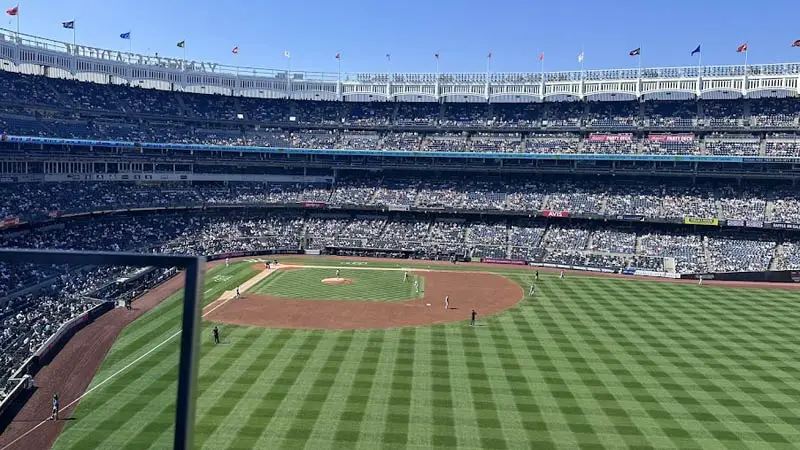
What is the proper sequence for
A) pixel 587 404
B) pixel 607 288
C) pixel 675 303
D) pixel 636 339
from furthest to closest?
pixel 607 288, pixel 675 303, pixel 636 339, pixel 587 404

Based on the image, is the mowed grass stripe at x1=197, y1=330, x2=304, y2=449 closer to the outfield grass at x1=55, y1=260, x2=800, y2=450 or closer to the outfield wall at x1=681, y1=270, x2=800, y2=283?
the outfield grass at x1=55, y1=260, x2=800, y2=450

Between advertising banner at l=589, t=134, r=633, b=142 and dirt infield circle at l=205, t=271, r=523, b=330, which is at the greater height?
advertising banner at l=589, t=134, r=633, b=142

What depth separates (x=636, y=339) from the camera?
116 feet

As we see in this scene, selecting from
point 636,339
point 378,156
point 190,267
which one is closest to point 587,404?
point 636,339

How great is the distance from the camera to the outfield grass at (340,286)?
1852 inches

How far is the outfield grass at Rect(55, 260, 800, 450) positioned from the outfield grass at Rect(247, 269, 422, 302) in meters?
10.3

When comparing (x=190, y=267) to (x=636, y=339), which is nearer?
(x=190, y=267)

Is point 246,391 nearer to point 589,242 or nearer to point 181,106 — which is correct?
point 589,242

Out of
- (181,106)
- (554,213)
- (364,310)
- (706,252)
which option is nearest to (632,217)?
(706,252)

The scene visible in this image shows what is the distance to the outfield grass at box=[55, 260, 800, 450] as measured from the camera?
22.5 meters

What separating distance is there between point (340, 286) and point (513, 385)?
26.0 metres

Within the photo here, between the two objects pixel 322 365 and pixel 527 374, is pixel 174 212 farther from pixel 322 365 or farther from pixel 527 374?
pixel 527 374

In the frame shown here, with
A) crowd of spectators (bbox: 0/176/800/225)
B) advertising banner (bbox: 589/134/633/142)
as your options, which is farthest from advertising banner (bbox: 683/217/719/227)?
advertising banner (bbox: 589/134/633/142)

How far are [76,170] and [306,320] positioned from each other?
44.3m
